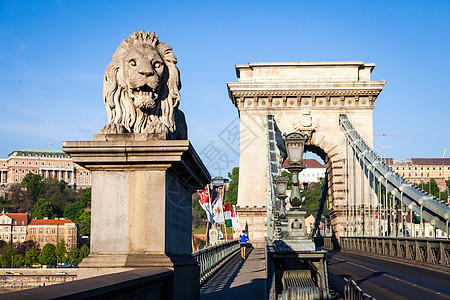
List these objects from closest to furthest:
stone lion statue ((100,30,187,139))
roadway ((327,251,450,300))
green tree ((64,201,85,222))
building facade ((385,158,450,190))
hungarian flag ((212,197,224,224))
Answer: stone lion statue ((100,30,187,139)) → roadway ((327,251,450,300)) → hungarian flag ((212,197,224,224)) → green tree ((64,201,85,222)) → building facade ((385,158,450,190))

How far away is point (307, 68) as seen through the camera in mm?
47688

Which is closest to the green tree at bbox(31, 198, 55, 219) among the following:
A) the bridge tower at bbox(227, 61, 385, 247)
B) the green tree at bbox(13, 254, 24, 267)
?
the green tree at bbox(13, 254, 24, 267)

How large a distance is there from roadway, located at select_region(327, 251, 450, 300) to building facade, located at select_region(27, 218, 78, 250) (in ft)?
430

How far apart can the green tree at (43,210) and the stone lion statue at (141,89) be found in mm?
166722

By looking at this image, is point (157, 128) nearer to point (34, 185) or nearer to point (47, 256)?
point (47, 256)

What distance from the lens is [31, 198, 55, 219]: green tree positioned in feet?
541

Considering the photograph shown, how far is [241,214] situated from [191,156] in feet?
129

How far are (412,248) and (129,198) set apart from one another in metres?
20.5

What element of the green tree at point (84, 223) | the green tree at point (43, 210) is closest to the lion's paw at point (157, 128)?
the green tree at point (84, 223)

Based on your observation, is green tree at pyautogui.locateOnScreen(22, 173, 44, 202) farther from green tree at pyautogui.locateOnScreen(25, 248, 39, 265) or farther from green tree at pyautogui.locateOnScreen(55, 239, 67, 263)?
green tree at pyautogui.locateOnScreen(25, 248, 39, 265)

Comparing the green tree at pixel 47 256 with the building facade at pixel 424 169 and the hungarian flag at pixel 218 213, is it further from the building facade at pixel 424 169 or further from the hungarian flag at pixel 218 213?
the hungarian flag at pixel 218 213

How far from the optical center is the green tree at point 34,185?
17925 cm

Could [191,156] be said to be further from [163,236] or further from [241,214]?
[241,214]

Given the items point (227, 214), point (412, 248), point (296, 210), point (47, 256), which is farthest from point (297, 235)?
point (47, 256)
